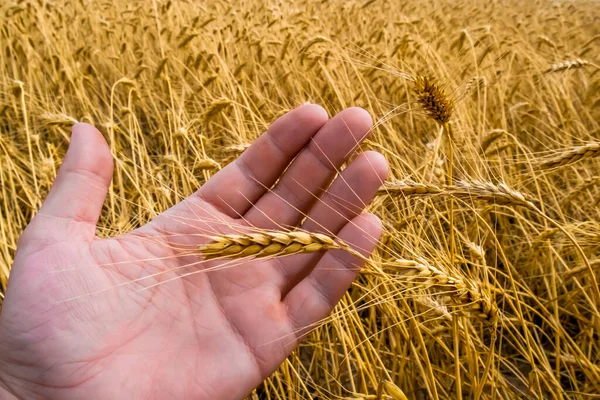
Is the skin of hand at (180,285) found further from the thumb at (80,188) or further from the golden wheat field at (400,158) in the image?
the golden wheat field at (400,158)

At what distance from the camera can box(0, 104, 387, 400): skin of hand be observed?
113 cm

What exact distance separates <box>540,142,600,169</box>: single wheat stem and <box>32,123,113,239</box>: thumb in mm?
1133

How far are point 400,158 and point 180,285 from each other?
2.34 feet

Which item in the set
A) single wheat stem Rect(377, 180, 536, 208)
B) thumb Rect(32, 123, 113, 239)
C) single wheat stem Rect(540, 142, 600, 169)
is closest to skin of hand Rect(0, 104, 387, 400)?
thumb Rect(32, 123, 113, 239)

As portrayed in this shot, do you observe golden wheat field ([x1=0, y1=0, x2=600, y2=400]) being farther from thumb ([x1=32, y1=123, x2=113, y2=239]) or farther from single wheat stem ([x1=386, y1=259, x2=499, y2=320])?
thumb ([x1=32, y1=123, x2=113, y2=239])

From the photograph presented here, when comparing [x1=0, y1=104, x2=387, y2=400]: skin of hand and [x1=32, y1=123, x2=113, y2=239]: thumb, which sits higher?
[x1=32, y1=123, x2=113, y2=239]: thumb

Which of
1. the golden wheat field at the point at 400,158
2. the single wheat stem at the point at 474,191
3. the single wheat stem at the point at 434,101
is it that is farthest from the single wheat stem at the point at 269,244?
the single wheat stem at the point at 434,101

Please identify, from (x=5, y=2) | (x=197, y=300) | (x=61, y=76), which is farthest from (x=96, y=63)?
(x=197, y=300)

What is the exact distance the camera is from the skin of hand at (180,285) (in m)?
1.13

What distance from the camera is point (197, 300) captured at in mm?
1302

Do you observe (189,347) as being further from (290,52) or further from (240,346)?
(290,52)

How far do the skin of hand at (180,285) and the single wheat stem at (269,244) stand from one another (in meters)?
0.19

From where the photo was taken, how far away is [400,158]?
1.45m

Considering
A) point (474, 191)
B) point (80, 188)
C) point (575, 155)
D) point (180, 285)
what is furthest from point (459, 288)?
point (80, 188)
